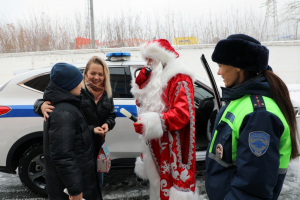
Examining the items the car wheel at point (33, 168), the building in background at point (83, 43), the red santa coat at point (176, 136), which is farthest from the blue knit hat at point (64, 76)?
the building in background at point (83, 43)

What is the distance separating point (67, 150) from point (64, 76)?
0.53m

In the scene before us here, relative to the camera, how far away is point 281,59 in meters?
9.92

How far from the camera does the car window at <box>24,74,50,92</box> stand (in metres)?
2.83

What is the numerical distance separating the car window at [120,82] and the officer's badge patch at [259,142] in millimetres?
2081

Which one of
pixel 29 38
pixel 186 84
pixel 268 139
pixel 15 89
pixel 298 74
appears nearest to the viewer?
pixel 268 139

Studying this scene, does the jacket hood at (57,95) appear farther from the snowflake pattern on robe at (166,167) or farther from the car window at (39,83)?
the car window at (39,83)

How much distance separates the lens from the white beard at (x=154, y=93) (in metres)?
1.99

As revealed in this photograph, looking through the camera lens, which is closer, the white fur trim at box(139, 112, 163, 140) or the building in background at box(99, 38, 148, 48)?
the white fur trim at box(139, 112, 163, 140)

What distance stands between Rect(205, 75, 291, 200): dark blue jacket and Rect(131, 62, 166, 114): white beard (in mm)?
844

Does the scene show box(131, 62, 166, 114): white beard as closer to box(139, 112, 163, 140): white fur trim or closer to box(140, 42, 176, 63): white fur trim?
box(140, 42, 176, 63): white fur trim

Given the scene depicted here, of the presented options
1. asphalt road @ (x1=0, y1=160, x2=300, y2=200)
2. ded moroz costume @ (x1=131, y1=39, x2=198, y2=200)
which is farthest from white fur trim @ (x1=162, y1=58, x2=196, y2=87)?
asphalt road @ (x1=0, y1=160, x2=300, y2=200)

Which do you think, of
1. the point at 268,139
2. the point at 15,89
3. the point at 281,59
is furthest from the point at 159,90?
the point at 281,59

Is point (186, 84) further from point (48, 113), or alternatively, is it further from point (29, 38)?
point (29, 38)

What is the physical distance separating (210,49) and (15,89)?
8784mm
